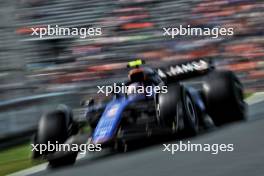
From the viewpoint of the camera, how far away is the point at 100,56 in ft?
40.4

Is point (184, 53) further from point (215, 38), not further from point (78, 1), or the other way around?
point (78, 1)

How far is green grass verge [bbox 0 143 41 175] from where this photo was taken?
7414 mm

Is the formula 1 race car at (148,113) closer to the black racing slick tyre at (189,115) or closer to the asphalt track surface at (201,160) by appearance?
the black racing slick tyre at (189,115)

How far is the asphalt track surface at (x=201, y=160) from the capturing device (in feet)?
15.1

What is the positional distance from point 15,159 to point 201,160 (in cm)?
380

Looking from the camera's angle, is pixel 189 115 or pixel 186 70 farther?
pixel 186 70

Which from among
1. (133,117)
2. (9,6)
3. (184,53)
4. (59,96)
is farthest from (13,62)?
(133,117)

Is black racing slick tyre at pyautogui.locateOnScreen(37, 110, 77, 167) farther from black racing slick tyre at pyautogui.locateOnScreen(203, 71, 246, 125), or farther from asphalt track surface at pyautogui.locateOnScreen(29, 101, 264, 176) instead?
black racing slick tyre at pyautogui.locateOnScreen(203, 71, 246, 125)

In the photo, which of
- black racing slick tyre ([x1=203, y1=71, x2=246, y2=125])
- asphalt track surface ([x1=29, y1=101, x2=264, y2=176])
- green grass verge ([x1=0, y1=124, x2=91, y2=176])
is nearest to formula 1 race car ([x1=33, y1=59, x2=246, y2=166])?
black racing slick tyre ([x1=203, y1=71, x2=246, y2=125])

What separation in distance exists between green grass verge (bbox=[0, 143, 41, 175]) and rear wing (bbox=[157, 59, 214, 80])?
180 centimetres

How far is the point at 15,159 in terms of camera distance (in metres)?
8.29

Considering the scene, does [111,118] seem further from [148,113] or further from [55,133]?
[55,133]

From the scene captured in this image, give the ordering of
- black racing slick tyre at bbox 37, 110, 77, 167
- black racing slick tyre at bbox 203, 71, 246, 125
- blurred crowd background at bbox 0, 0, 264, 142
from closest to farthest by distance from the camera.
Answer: black racing slick tyre at bbox 37, 110, 77, 167 → black racing slick tyre at bbox 203, 71, 246, 125 → blurred crowd background at bbox 0, 0, 264, 142

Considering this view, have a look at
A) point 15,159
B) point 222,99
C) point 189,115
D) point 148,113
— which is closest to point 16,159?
point 15,159
